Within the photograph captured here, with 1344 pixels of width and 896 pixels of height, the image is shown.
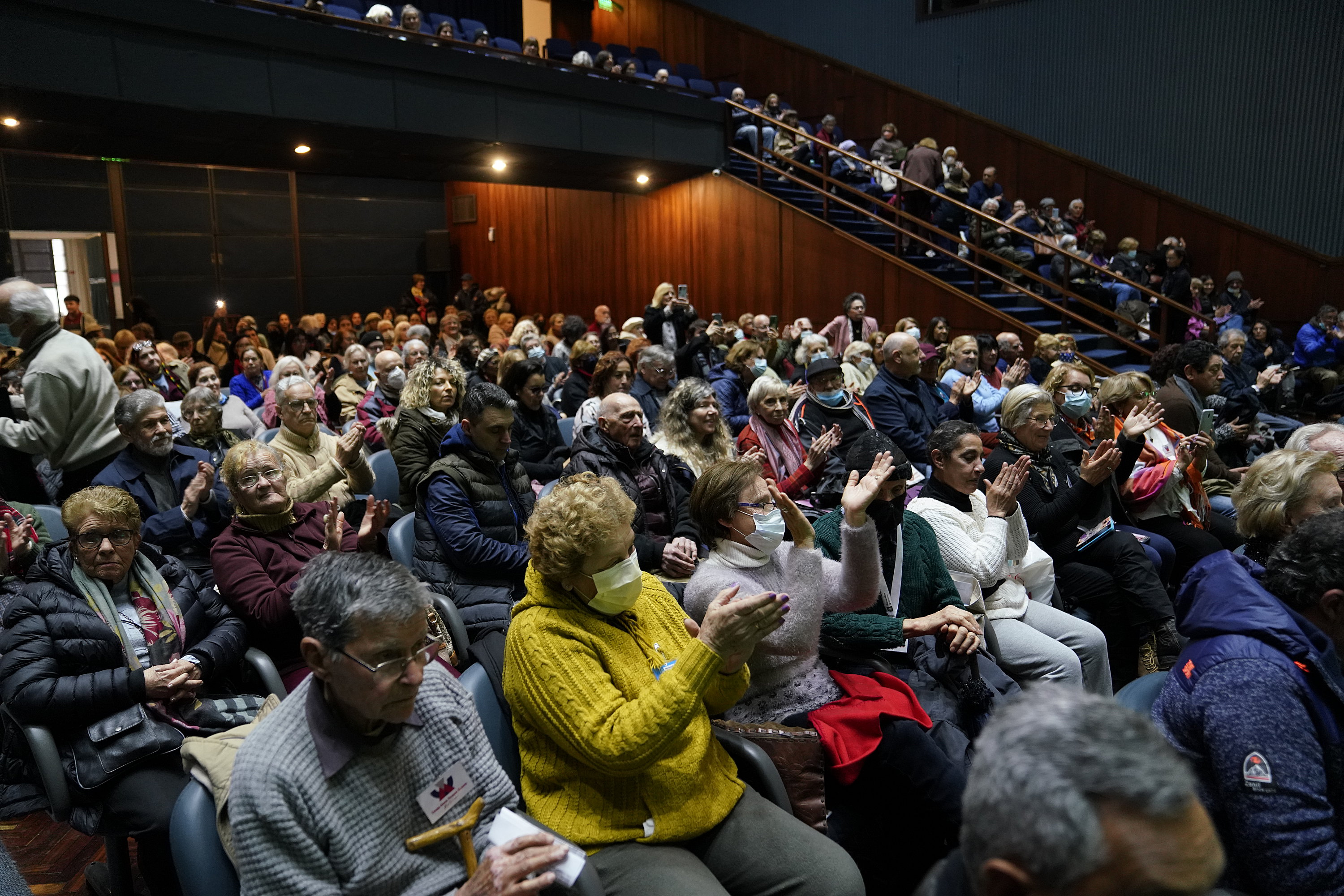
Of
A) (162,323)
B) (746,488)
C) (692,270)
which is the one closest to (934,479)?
(746,488)

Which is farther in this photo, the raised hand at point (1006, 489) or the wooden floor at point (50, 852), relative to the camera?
the raised hand at point (1006, 489)

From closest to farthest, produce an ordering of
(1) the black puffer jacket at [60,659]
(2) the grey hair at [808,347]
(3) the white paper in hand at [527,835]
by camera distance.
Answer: (3) the white paper in hand at [527,835] < (1) the black puffer jacket at [60,659] < (2) the grey hair at [808,347]

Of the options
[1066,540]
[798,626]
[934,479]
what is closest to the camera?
[798,626]

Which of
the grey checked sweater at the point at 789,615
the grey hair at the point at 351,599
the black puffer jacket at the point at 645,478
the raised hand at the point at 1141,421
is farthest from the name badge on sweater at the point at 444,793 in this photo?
the raised hand at the point at 1141,421

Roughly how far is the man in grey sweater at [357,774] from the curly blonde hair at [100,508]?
1.02 meters

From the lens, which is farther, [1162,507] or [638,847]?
[1162,507]

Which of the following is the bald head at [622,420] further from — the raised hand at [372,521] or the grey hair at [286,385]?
the grey hair at [286,385]

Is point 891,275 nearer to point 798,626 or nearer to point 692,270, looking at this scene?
point 692,270

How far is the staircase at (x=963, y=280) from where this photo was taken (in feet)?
31.9

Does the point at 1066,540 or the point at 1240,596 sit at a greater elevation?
the point at 1240,596

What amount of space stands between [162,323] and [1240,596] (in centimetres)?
1340

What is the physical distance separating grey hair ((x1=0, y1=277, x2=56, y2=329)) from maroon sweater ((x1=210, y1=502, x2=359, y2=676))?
4.40ft

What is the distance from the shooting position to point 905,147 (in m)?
13.2

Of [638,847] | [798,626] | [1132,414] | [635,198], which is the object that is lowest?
[638,847]
